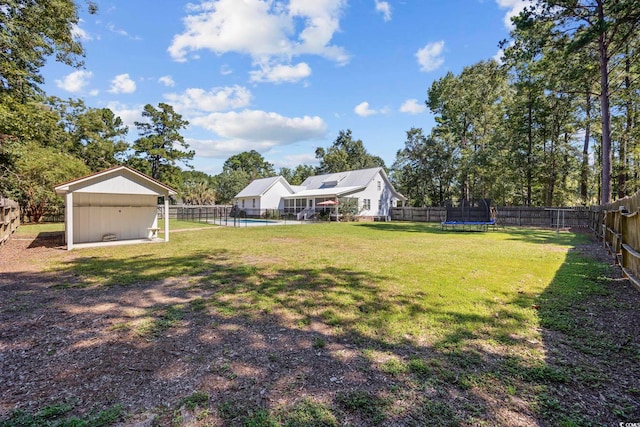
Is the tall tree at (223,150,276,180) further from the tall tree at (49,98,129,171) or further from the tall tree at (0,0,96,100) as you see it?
the tall tree at (0,0,96,100)

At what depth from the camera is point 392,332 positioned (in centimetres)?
358

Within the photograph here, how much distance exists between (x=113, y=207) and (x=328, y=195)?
59.9 feet

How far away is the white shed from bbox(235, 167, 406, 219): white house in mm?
15182

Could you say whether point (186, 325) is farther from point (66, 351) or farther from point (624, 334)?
point (624, 334)

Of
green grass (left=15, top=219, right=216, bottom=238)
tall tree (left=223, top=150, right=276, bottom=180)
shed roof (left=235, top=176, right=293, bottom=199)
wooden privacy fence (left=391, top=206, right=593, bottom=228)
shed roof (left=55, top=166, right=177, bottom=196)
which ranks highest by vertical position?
tall tree (left=223, top=150, right=276, bottom=180)

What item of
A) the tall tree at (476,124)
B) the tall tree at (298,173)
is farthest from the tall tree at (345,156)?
the tall tree at (476,124)

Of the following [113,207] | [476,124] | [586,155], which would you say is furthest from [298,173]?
[113,207]

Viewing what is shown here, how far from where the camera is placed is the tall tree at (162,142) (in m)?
33.9

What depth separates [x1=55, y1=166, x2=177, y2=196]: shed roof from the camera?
32.6ft

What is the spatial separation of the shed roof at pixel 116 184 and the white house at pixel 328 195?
626 inches

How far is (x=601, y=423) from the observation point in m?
2.09

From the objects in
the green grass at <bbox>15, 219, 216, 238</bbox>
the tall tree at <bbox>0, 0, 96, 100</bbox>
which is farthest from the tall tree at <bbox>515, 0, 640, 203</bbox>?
the green grass at <bbox>15, 219, 216, 238</bbox>

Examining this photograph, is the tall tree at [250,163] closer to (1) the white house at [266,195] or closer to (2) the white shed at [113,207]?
(1) the white house at [266,195]

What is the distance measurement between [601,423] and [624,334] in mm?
2088
